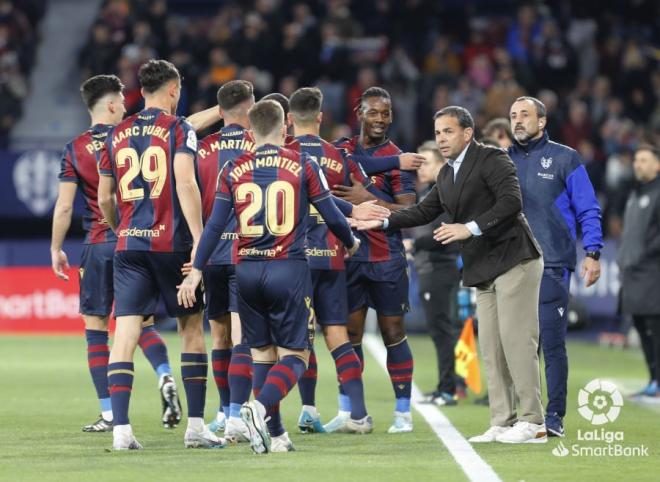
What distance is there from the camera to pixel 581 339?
20609mm

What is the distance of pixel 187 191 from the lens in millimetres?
8695

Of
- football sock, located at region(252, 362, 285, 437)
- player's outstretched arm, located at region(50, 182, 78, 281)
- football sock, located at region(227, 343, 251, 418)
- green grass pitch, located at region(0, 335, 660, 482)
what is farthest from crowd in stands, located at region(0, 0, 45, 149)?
football sock, located at region(252, 362, 285, 437)

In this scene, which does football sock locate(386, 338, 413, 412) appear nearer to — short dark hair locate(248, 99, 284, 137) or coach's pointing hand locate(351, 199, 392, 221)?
coach's pointing hand locate(351, 199, 392, 221)

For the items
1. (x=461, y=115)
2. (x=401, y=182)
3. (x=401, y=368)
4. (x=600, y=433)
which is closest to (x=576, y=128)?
(x=401, y=182)

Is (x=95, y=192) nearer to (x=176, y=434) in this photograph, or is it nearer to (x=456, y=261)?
(x=176, y=434)

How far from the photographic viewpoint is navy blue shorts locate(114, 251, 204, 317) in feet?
28.9

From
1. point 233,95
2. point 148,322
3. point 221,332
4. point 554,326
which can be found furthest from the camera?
point 148,322

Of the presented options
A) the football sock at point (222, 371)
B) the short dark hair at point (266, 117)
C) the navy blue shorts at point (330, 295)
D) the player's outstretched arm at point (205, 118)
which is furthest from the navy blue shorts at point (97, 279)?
the short dark hair at point (266, 117)

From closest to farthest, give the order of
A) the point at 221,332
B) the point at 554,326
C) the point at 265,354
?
the point at 265,354, the point at 554,326, the point at 221,332

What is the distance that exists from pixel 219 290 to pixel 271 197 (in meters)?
1.32

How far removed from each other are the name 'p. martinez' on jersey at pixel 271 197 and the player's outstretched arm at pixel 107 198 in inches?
39.2

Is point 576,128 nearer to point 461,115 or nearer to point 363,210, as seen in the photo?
point 461,115

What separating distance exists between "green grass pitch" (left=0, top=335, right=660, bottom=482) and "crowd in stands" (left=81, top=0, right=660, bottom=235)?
879cm

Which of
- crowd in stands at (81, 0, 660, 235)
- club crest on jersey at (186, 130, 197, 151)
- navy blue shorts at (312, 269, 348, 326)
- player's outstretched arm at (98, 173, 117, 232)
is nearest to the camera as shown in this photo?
club crest on jersey at (186, 130, 197, 151)
